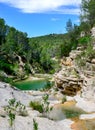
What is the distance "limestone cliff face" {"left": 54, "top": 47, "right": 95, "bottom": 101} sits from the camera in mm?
50688

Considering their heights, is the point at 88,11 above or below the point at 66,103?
above

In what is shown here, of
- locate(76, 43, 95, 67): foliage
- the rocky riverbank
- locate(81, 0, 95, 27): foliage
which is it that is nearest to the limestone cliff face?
the rocky riverbank

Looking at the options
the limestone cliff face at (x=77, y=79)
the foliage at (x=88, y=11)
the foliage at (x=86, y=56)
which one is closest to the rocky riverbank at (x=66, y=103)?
the limestone cliff face at (x=77, y=79)

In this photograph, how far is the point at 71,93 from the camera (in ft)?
203

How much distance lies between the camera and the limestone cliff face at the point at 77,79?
166 ft

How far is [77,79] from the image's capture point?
56.8m

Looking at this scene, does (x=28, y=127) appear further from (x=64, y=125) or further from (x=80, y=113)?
(x=80, y=113)

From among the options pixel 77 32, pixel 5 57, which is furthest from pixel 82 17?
pixel 5 57

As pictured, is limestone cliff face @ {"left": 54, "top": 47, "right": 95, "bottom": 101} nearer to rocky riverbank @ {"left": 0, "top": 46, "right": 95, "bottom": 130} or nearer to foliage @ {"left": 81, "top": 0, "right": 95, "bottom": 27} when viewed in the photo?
rocky riverbank @ {"left": 0, "top": 46, "right": 95, "bottom": 130}

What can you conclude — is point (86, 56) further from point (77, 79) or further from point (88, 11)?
point (88, 11)

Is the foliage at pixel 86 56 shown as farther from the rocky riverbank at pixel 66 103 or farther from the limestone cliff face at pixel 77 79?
the rocky riverbank at pixel 66 103

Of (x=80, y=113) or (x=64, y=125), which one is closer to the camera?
(x=64, y=125)

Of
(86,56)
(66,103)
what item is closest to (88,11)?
(86,56)

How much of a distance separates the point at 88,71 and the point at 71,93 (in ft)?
36.4
